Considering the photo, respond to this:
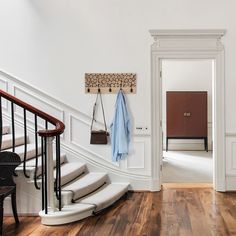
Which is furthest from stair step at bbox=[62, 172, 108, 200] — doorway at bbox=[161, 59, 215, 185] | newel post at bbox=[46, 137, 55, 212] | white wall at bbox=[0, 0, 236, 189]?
doorway at bbox=[161, 59, 215, 185]

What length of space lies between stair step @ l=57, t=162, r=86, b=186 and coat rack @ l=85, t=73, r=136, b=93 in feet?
3.85

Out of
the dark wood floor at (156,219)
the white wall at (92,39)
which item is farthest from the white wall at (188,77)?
the dark wood floor at (156,219)

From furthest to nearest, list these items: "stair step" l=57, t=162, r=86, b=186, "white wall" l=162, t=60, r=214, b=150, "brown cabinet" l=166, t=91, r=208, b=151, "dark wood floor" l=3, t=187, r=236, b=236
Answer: "white wall" l=162, t=60, r=214, b=150 → "brown cabinet" l=166, t=91, r=208, b=151 → "stair step" l=57, t=162, r=86, b=186 → "dark wood floor" l=3, t=187, r=236, b=236

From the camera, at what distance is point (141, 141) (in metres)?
5.59

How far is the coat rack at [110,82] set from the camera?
5.54 meters

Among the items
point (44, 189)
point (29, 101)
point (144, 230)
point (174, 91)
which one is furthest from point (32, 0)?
point (174, 91)

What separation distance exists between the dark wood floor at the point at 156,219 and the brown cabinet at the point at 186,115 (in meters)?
4.81

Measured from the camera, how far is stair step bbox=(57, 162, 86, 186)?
15.2 ft

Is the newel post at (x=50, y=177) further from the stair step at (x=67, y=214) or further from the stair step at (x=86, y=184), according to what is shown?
the stair step at (x=86, y=184)

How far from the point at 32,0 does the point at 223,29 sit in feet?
9.95

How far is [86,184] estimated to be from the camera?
473 cm

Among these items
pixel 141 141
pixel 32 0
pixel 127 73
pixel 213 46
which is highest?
pixel 32 0

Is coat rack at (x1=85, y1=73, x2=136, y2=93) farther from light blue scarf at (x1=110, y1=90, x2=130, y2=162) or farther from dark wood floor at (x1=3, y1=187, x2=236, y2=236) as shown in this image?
dark wood floor at (x1=3, y1=187, x2=236, y2=236)

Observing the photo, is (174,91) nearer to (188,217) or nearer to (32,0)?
(32,0)
